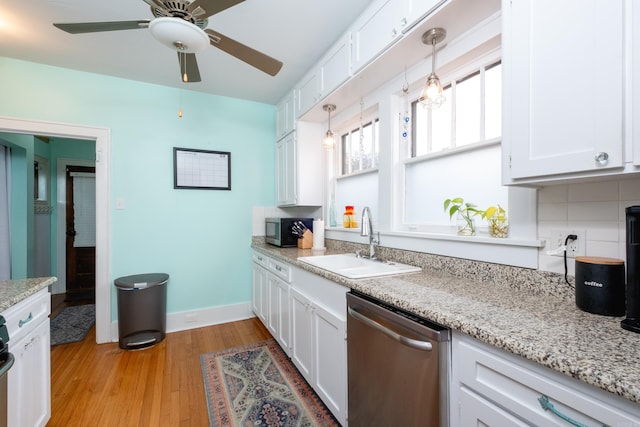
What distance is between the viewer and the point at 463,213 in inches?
64.0

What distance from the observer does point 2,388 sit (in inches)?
41.2

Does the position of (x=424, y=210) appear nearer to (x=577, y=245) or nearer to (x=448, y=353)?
(x=577, y=245)

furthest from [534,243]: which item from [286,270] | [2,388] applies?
[2,388]

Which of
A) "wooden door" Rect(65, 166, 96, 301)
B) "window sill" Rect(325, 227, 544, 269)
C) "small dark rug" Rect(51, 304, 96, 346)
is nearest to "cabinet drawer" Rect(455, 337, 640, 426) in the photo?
"window sill" Rect(325, 227, 544, 269)

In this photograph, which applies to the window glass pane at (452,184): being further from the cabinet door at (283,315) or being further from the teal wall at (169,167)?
the teal wall at (169,167)

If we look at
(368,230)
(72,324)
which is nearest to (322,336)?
(368,230)

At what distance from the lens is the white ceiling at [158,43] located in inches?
71.1

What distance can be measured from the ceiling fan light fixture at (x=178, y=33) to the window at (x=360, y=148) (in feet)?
4.58

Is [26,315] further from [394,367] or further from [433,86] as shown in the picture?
[433,86]

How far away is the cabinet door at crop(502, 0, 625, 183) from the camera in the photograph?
796mm

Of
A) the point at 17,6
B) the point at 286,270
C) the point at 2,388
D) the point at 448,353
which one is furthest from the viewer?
the point at 286,270

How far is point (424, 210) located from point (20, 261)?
14.8ft

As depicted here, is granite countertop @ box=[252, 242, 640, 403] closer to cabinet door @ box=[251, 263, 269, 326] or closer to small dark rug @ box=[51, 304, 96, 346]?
cabinet door @ box=[251, 263, 269, 326]

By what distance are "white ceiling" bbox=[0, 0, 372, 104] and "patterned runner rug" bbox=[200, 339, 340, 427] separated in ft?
8.24
